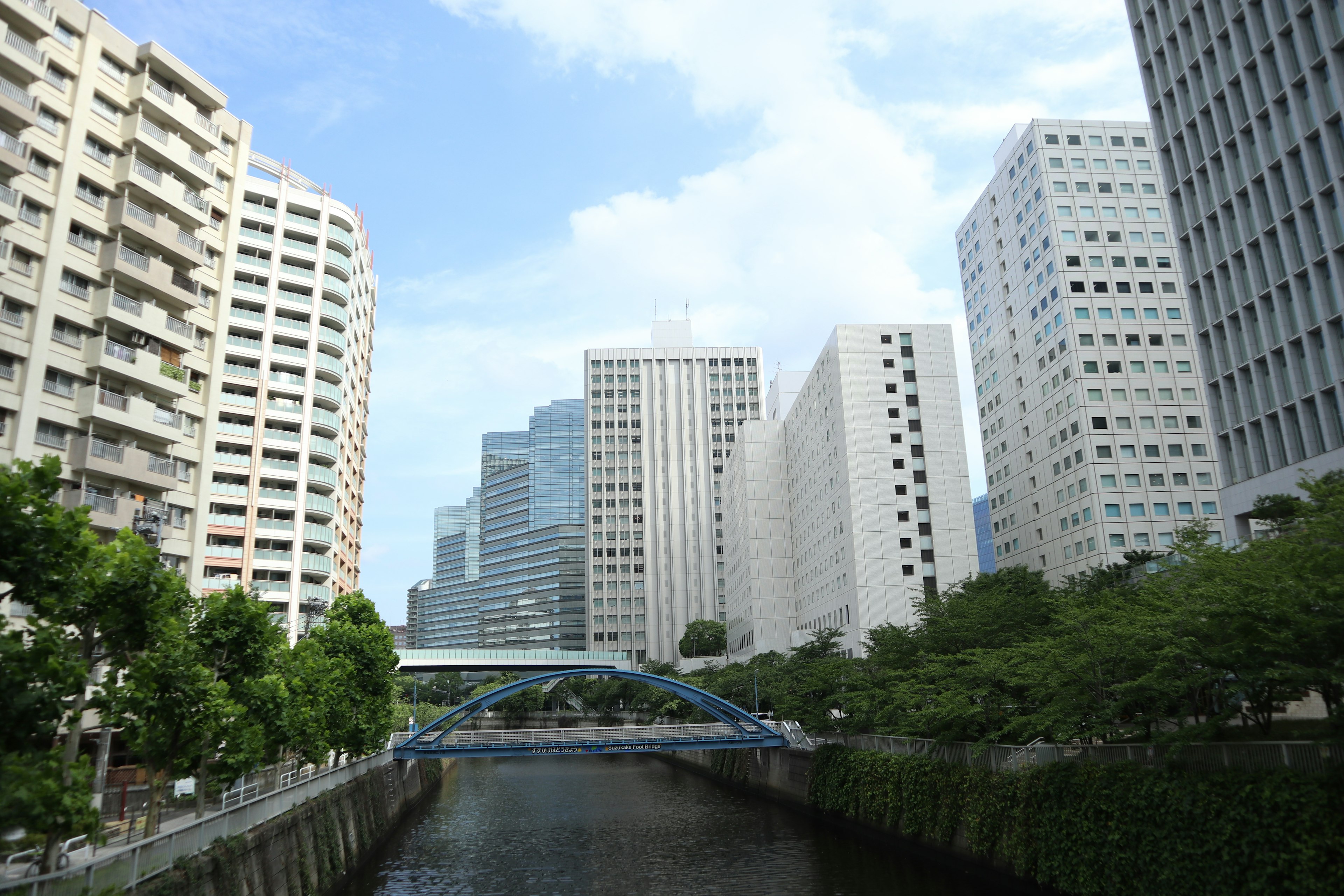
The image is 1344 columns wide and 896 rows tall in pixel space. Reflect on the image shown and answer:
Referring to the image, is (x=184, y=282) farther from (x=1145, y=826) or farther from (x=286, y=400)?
(x=1145, y=826)

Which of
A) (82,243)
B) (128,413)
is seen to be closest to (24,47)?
(82,243)

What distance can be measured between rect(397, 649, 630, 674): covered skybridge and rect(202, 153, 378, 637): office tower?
17008 millimetres

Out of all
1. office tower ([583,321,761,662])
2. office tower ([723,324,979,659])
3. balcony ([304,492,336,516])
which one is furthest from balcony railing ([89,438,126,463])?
office tower ([583,321,761,662])

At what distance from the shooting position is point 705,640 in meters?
140

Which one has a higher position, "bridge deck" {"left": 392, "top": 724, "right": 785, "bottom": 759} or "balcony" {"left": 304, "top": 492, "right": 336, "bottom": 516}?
"balcony" {"left": 304, "top": 492, "right": 336, "bottom": 516}

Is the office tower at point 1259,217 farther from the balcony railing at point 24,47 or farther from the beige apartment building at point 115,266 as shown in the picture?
the balcony railing at point 24,47

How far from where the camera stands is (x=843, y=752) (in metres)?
47.8

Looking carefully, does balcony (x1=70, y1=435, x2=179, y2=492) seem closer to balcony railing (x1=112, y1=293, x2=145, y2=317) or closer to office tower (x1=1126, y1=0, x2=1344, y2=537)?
balcony railing (x1=112, y1=293, x2=145, y2=317)

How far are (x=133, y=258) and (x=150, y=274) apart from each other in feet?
3.65

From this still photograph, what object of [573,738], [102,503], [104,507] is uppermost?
[102,503]

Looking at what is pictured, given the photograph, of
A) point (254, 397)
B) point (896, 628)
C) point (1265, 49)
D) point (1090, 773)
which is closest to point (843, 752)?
point (896, 628)

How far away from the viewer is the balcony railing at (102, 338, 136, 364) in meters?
45.2

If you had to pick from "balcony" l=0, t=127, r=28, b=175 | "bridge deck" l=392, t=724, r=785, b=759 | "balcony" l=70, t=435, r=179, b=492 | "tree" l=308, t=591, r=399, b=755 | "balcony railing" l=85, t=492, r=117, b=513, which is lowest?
"bridge deck" l=392, t=724, r=785, b=759

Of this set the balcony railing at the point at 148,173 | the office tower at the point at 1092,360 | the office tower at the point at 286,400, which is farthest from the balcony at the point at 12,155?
the office tower at the point at 1092,360
